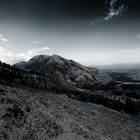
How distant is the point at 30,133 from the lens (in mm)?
7898

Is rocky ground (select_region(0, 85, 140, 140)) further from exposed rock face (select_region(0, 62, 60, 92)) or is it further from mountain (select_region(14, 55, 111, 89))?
mountain (select_region(14, 55, 111, 89))

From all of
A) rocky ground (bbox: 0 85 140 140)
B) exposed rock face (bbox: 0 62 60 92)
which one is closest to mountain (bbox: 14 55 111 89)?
exposed rock face (bbox: 0 62 60 92)

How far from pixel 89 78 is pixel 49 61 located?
48.9m

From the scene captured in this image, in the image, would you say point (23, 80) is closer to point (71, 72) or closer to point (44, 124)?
point (44, 124)

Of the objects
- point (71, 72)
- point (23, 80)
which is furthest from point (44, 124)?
point (71, 72)

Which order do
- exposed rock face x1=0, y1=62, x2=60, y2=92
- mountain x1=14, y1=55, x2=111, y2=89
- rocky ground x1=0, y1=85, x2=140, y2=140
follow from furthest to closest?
mountain x1=14, y1=55, x2=111, y2=89, exposed rock face x1=0, y1=62, x2=60, y2=92, rocky ground x1=0, y1=85, x2=140, y2=140

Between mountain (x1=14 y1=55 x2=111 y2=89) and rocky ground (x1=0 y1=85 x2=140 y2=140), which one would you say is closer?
rocky ground (x1=0 y1=85 x2=140 y2=140)

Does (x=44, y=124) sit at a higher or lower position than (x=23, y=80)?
higher

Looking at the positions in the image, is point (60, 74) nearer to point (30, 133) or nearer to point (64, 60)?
point (64, 60)

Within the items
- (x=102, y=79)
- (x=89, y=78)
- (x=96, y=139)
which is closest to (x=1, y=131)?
(x=96, y=139)

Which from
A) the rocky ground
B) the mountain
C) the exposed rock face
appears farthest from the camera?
the mountain

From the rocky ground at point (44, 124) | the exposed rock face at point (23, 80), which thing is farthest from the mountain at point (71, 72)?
the rocky ground at point (44, 124)

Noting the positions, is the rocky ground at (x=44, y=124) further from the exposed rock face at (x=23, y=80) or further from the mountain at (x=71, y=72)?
the mountain at (x=71, y=72)

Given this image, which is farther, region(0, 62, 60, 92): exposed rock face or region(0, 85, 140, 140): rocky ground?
region(0, 62, 60, 92): exposed rock face
